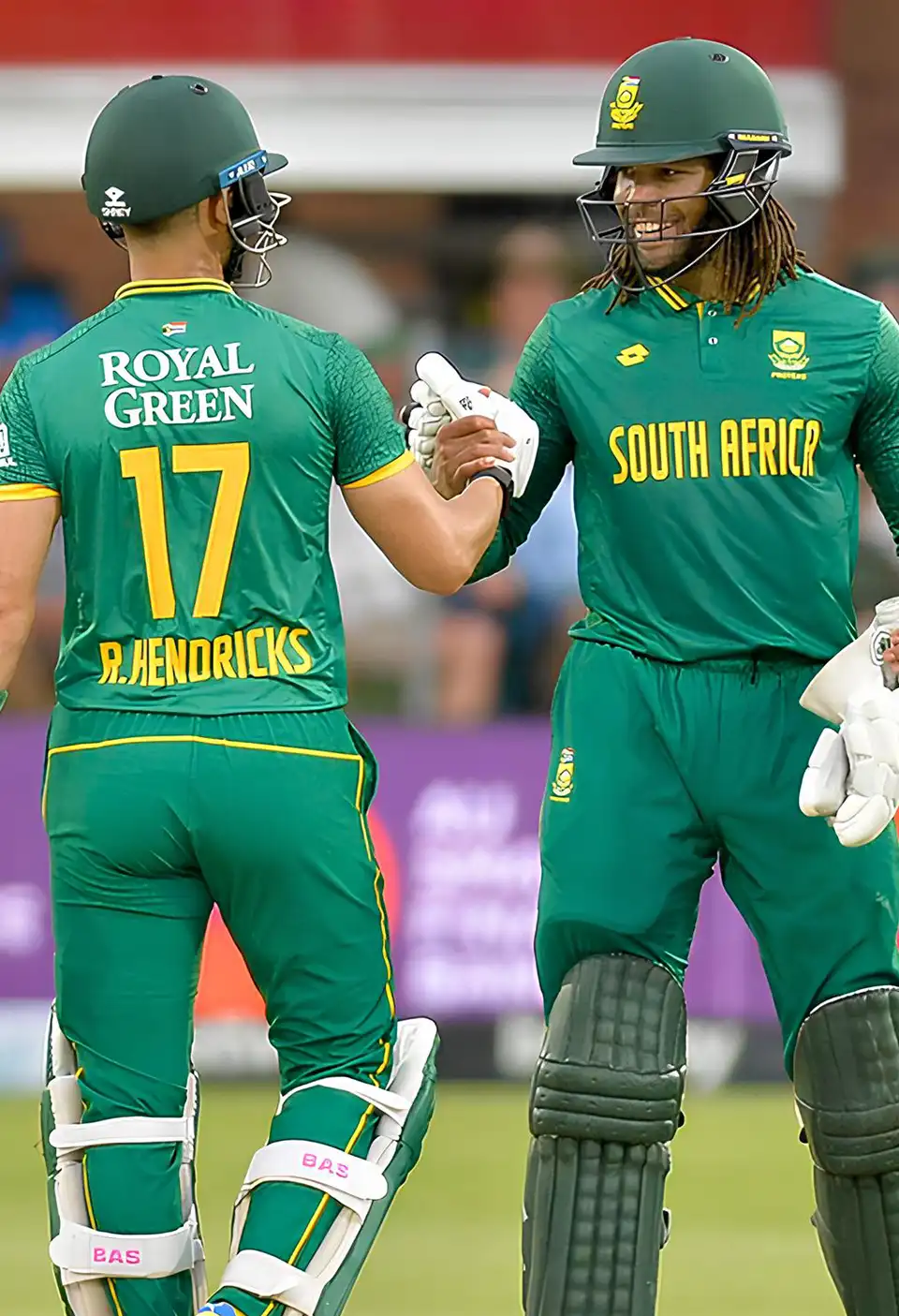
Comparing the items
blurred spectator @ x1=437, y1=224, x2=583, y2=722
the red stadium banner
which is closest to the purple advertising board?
blurred spectator @ x1=437, y1=224, x2=583, y2=722

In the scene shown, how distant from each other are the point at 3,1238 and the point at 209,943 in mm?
2117

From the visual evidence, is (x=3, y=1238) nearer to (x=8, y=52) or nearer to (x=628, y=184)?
(x=628, y=184)

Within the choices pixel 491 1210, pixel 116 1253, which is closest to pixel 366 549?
pixel 491 1210

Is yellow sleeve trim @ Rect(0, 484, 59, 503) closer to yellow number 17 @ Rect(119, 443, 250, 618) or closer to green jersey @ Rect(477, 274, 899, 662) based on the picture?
yellow number 17 @ Rect(119, 443, 250, 618)

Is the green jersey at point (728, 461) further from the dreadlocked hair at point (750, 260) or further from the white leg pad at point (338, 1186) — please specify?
the white leg pad at point (338, 1186)

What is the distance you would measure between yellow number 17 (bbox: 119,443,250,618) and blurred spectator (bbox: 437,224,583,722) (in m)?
4.93

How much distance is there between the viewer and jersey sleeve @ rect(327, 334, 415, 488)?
13.3ft

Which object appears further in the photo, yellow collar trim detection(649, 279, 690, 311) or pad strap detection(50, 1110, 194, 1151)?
yellow collar trim detection(649, 279, 690, 311)

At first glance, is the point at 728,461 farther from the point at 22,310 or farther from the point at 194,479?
the point at 22,310

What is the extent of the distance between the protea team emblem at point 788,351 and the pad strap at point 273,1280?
161 centimetres

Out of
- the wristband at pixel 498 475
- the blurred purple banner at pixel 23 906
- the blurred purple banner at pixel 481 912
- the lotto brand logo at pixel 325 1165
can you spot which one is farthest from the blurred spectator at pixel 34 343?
the lotto brand logo at pixel 325 1165

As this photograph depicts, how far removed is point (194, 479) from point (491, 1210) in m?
3.23

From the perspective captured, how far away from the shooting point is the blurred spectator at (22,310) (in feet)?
30.8

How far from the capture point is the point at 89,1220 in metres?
4.05
